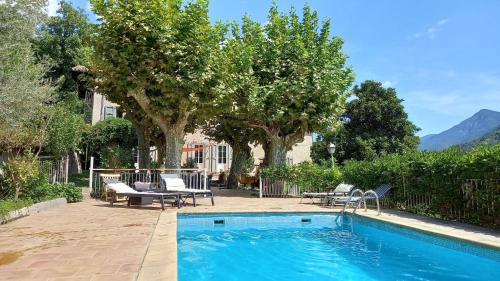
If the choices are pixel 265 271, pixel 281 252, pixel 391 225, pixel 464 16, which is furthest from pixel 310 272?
pixel 464 16

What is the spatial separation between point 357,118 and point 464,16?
2449cm

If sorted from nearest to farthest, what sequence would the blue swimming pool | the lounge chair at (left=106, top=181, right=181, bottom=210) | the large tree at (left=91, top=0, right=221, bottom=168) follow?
the blue swimming pool, the lounge chair at (left=106, top=181, right=181, bottom=210), the large tree at (left=91, top=0, right=221, bottom=168)

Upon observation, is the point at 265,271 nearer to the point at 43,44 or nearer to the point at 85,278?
the point at 85,278

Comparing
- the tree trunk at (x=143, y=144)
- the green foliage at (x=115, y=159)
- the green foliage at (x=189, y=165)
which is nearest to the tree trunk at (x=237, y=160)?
the green foliage at (x=189, y=165)

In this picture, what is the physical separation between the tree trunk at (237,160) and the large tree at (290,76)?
3.95 metres

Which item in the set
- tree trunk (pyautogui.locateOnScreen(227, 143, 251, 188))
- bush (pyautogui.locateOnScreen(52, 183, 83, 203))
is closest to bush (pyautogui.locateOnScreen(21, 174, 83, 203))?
bush (pyautogui.locateOnScreen(52, 183, 83, 203))

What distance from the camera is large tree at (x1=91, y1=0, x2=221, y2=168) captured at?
48.3 ft

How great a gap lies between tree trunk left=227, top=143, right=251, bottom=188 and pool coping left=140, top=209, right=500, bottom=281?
12908mm

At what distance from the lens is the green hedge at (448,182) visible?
8586 mm

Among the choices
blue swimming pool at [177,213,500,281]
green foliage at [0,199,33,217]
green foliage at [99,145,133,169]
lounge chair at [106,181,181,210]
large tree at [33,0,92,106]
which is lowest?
blue swimming pool at [177,213,500,281]

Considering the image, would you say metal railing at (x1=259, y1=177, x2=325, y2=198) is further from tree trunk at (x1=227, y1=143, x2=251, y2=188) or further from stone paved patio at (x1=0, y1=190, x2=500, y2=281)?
stone paved patio at (x1=0, y1=190, x2=500, y2=281)

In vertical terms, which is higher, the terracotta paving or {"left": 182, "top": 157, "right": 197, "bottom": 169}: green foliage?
{"left": 182, "top": 157, "right": 197, "bottom": 169}: green foliage

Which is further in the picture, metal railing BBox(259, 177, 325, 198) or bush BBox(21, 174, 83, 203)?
metal railing BBox(259, 177, 325, 198)

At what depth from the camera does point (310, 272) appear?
264 inches
